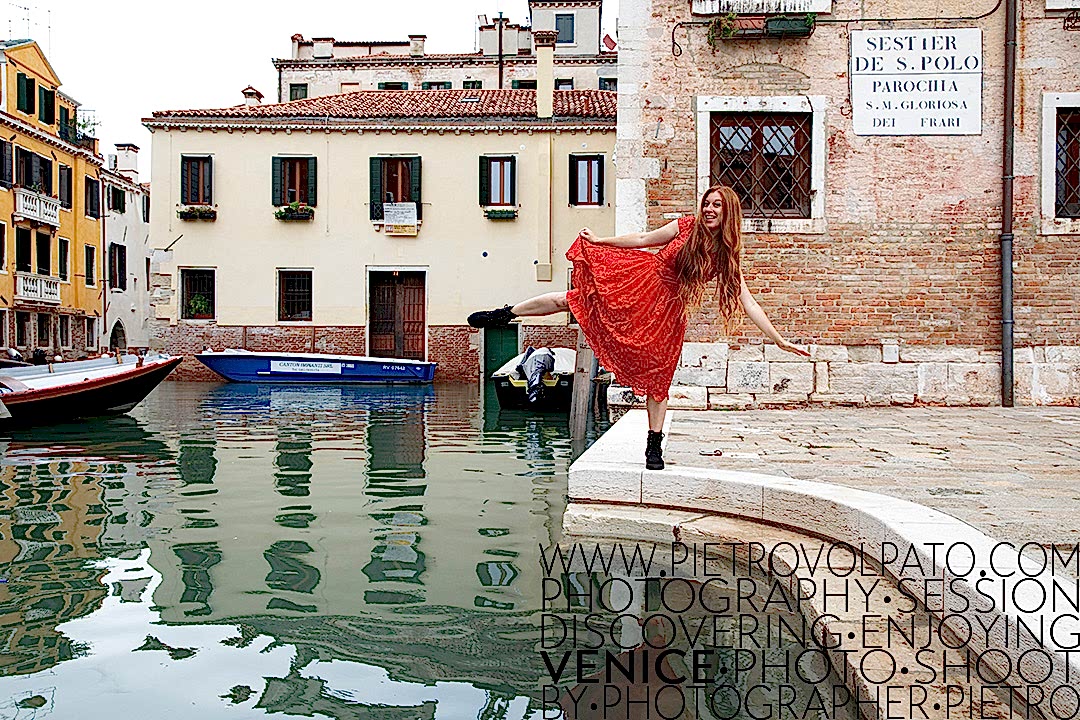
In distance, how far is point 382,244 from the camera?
23.9 metres

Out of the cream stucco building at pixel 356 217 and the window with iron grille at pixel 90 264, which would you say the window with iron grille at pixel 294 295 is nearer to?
the cream stucco building at pixel 356 217

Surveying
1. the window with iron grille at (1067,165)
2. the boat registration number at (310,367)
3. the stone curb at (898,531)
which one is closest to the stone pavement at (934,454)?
the stone curb at (898,531)

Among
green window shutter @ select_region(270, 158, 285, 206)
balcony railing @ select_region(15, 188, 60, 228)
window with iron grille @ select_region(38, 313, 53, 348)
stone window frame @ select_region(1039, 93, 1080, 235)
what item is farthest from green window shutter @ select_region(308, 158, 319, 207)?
stone window frame @ select_region(1039, 93, 1080, 235)

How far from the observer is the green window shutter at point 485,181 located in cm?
2375

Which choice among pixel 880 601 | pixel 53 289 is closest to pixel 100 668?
pixel 880 601

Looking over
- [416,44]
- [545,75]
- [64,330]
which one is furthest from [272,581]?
[416,44]

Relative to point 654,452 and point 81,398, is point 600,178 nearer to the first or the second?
point 81,398

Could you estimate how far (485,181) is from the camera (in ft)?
77.9

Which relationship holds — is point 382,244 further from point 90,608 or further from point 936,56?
point 90,608

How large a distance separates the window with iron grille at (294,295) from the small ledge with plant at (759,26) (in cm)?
1562

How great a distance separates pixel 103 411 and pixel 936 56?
35.2ft

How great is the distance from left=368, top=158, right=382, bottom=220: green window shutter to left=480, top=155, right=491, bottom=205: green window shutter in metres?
2.27

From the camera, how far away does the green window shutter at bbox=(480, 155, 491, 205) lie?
935 inches

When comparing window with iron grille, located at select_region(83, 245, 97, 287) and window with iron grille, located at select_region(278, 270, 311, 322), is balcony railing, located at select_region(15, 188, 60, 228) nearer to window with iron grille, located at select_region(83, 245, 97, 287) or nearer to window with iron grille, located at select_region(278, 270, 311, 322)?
window with iron grille, located at select_region(83, 245, 97, 287)
